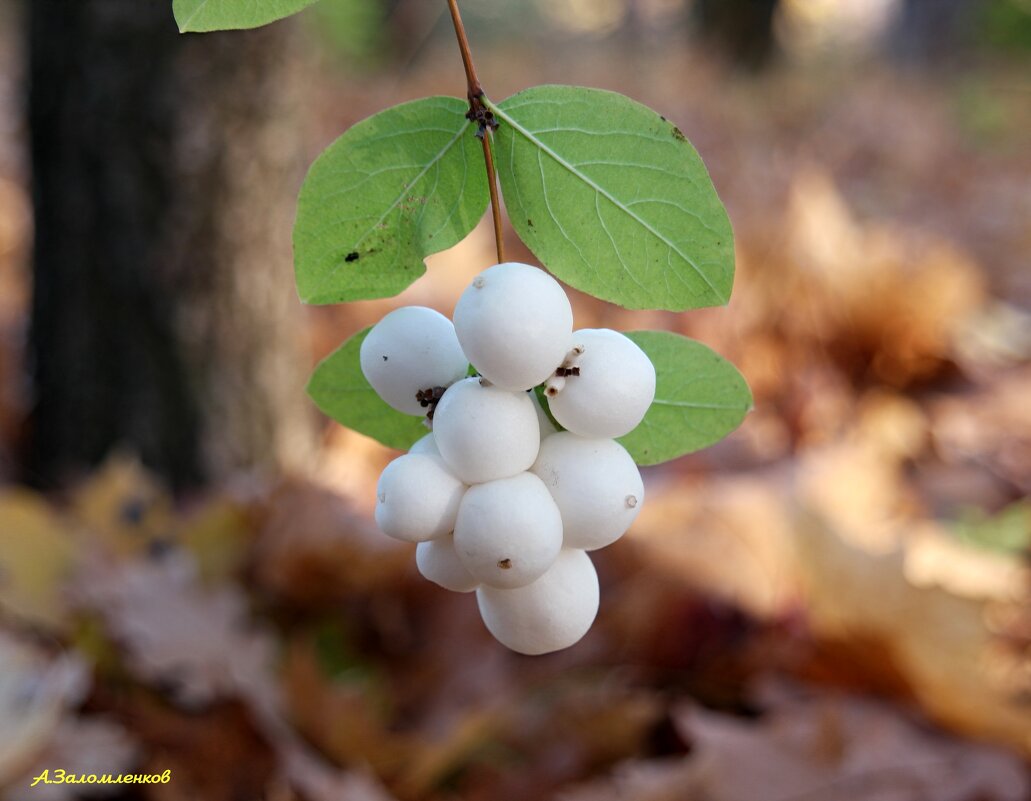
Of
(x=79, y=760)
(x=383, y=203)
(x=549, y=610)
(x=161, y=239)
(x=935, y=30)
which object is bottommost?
(x=935, y=30)

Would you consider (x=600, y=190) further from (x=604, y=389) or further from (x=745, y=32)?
(x=745, y=32)

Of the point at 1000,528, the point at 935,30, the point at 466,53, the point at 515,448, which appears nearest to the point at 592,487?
the point at 515,448

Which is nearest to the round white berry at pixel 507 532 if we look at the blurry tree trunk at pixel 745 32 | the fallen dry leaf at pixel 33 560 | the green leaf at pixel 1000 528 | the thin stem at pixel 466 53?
the thin stem at pixel 466 53

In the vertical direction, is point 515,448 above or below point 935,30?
above

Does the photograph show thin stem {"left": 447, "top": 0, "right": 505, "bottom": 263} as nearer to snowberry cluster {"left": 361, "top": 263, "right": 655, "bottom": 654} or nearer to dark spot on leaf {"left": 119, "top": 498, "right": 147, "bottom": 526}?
snowberry cluster {"left": 361, "top": 263, "right": 655, "bottom": 654}

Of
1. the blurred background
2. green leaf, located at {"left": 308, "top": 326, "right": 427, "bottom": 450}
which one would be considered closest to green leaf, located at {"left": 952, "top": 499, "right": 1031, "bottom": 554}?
the blurred background

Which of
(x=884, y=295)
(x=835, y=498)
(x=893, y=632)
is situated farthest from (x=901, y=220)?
(x=893, y=632)

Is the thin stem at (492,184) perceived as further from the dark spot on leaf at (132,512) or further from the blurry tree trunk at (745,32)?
the blurry tree trunk at (745,32)
